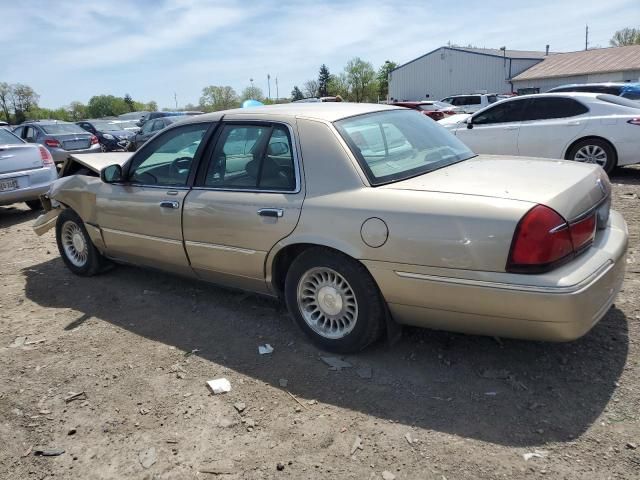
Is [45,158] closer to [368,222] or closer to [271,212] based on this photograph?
[271,212]

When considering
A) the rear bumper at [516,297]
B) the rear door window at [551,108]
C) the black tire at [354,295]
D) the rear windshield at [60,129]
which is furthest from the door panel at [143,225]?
the rear windshield at [60,129]

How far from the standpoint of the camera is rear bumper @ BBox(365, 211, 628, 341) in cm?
255

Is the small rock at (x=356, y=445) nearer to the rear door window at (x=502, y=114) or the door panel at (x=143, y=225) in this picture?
the door panel at (x=143, y=225)

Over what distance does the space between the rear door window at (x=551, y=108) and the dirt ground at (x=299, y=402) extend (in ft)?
16.6

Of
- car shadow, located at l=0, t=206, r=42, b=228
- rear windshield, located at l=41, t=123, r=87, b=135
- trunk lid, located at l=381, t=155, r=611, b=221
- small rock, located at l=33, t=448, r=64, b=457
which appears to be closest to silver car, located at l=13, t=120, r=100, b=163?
rear windshield, located at l=41, t=123, r=87, b=135

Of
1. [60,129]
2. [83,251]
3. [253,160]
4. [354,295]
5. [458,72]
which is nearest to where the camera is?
[354,295]

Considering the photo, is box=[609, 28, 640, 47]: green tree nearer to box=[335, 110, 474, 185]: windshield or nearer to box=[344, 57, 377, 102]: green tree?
box=[344, 57, 377, 102]: green tree

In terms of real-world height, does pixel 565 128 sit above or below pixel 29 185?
above

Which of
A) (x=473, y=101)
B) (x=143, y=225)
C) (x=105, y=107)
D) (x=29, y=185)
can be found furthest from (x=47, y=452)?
(x=105, y=107)

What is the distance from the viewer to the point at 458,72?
50.0 meters

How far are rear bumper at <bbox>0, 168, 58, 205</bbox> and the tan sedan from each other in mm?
4291

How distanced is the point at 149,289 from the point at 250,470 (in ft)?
9.01

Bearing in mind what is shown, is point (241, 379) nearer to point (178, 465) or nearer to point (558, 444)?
point (178, 465)

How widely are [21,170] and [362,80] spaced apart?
256 feet
